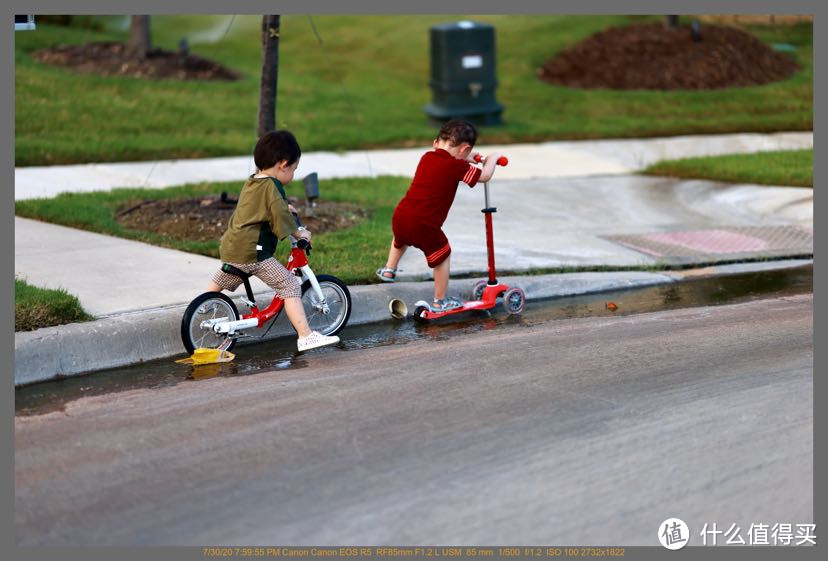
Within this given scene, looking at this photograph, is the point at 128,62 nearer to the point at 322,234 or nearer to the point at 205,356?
the point at 322,234

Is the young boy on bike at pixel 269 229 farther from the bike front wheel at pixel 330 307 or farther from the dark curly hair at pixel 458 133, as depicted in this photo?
the dark curly hair at pixel 458 133

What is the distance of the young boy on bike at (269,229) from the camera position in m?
7.29

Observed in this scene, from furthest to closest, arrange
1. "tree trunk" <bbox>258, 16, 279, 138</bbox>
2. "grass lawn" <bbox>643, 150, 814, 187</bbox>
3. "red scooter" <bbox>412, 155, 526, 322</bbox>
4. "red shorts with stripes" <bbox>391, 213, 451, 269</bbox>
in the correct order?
"grass lawn" <bbox>643, 150, 814, 187</bbox>
"tree trunk" <bbox>258, 16, 279, 138</bbox>
"red scooter" <bbox>412, 155, 526, 322</bbox>
"red shorts with stripes" <bbox>391, 213, 451, 269</bbox>

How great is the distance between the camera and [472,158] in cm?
832

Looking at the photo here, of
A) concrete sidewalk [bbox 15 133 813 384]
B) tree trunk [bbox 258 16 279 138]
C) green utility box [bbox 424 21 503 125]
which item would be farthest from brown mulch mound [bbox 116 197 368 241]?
green utility box [bbox 424 21 503 125]

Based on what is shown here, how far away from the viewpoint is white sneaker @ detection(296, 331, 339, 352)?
7.32 m

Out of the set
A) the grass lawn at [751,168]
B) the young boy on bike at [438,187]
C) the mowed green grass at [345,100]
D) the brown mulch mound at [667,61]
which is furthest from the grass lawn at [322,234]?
the brown mulch mound at [667,61]

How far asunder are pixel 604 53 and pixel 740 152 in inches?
222

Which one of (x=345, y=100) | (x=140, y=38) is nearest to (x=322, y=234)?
(x=345, y=100)

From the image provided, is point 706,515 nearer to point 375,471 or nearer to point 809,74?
point 375,471

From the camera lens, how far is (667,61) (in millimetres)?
19828

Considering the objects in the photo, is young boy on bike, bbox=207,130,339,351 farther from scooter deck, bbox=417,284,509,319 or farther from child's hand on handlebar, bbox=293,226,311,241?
scooter deck, bbox=417,284,509,319

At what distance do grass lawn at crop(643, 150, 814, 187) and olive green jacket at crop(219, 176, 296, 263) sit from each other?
784 centimetres

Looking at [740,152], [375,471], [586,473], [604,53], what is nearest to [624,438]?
[586,473]
